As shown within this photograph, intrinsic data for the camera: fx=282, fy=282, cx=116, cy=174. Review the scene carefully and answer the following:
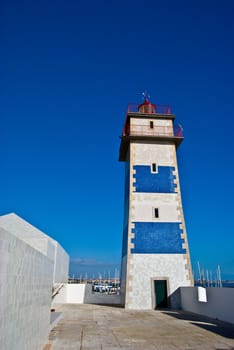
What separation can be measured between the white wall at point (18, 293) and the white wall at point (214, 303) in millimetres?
7320

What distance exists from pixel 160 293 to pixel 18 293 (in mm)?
12140

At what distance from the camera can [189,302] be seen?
42.5 feet

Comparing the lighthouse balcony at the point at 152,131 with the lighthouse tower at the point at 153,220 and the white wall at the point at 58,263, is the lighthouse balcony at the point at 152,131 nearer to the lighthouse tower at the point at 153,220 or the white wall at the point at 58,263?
the lighthouse tower at the point at 153,220

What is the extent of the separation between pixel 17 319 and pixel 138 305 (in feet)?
38.1

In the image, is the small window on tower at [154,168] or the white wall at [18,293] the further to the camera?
the small window on tower at [154,168]

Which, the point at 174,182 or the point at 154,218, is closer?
the point at 154,218

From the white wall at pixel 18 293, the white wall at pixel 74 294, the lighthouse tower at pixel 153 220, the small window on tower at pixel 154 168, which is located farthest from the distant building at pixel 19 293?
the white wall at pixel 74 294

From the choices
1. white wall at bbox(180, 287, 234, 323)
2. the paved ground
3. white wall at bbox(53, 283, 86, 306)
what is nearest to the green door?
white wall at bbox(180, 287, 234, 323)

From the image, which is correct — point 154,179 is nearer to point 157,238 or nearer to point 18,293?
point 157,238

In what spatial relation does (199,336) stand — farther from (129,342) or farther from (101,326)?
(101,326)

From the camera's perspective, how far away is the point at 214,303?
10.8 metres

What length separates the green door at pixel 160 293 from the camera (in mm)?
13992

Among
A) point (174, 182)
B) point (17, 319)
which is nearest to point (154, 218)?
point (174, 182)

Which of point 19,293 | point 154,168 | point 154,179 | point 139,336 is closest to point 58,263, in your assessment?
point 154,179
